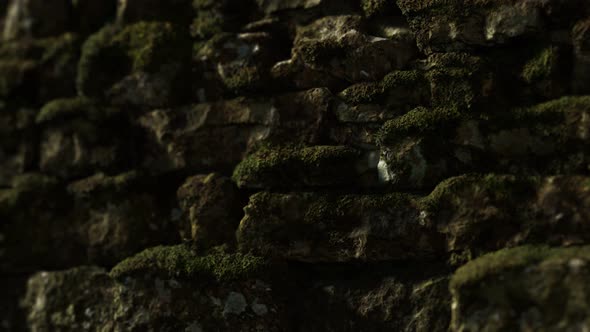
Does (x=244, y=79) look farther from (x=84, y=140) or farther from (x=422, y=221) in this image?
(x=422, y=221)

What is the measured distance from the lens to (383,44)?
10.8ft

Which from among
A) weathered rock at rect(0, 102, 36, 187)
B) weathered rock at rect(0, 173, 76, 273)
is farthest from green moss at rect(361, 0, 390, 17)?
weathered rock at rect(0, 102, 36, 187)

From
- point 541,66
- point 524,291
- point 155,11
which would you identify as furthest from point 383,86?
point 155,11

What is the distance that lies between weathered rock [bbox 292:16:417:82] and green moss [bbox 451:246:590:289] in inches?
43.7

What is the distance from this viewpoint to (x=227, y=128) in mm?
3658

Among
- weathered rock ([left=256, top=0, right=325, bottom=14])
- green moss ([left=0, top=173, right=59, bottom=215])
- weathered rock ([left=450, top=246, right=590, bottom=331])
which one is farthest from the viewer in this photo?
green moss ([left=0, top=173, right=59, bottom=215])

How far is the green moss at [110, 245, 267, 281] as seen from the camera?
3303mm

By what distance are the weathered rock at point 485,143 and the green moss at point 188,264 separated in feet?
2.89

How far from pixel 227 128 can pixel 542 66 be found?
68.9 inches

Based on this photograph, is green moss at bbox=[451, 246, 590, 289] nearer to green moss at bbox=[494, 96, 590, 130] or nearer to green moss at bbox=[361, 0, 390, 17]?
green moss at bbox=[494, 96, 590, 130]

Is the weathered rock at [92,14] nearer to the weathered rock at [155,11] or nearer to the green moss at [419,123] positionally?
the weathered rock at [155,11]

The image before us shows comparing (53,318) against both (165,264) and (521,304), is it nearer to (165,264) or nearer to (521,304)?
(165,264)

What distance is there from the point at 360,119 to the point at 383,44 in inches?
16.5

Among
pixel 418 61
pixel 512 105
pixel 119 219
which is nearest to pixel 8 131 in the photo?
pixel 119 219
